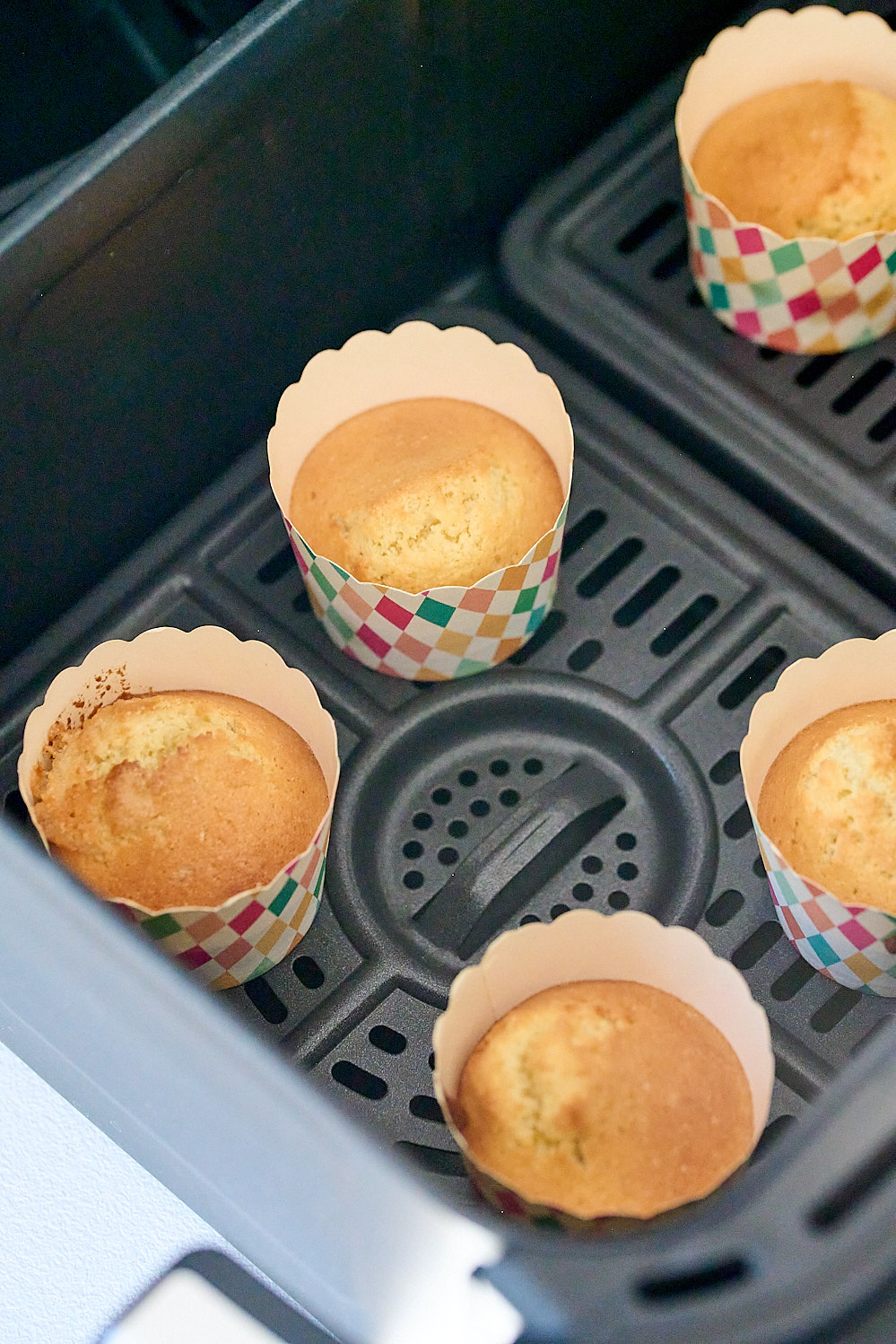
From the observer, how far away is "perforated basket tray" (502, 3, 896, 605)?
1116mm

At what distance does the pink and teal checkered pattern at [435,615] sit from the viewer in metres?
1.00

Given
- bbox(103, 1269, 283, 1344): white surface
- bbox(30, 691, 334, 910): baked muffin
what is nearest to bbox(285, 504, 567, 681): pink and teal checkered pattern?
bbox(30, 691, 334, 910): baked muffin

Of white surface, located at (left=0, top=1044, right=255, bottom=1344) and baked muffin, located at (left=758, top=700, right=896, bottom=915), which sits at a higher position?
white surface, located at (left=0, top=1044, right=255, bottom=1344)

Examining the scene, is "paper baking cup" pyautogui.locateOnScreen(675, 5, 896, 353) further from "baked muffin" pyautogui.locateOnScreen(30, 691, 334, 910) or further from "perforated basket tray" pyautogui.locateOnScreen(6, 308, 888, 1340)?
"baked muffin" pyautogui.locateOnScreen(30, 691, 334, 910)

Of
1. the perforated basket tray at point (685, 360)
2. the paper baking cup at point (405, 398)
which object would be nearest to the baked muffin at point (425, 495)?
the paper baking cup at point (405, 398)

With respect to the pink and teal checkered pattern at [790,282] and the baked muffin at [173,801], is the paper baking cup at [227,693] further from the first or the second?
the pink and teal checkered pattern at [790,282]

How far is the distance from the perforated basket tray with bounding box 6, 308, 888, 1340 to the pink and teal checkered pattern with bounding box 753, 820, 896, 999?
0.02 meters

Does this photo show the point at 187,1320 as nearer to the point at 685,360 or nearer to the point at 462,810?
the point at 462,810

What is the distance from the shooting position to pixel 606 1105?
824 millimetres

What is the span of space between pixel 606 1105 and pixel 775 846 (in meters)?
0.20

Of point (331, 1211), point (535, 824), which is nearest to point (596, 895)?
point (535, 824)

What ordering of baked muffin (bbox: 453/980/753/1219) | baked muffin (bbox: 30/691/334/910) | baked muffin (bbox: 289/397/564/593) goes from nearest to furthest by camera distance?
baked muffin (bbox: 453/980/753/1219) → baked muffin (bbox: 30/691/334/910) → baked muffin (bbox: 289/397/564/593)

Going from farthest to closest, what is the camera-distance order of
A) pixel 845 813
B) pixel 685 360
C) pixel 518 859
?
pixel 685 360 → pixel 518 859 → pixel 845 813

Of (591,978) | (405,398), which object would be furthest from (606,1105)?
(405,398)
